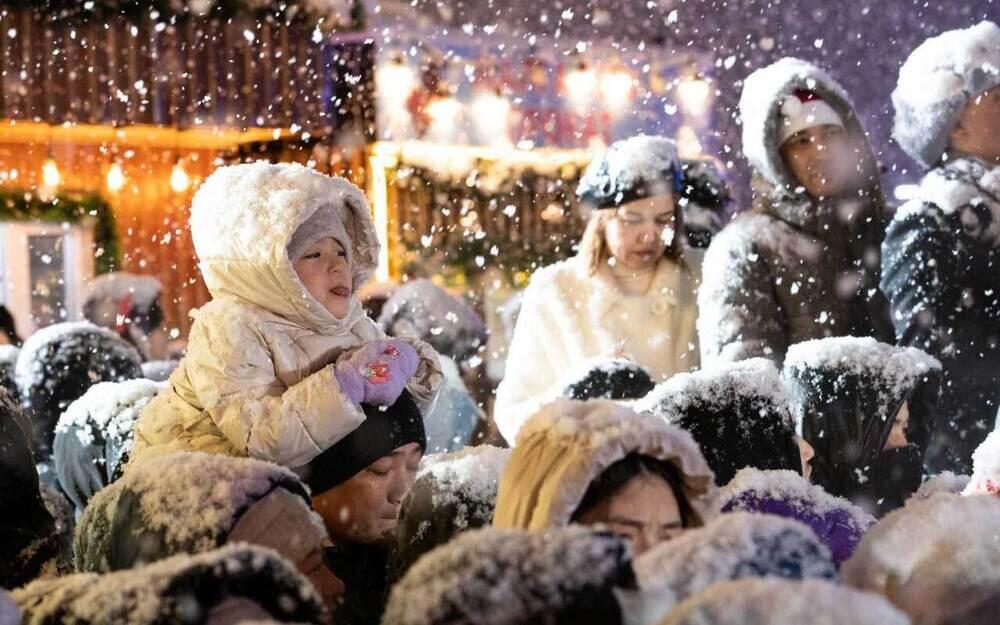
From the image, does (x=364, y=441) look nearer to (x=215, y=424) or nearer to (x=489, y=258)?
(x=215, y=424)

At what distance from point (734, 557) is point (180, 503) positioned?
93cm

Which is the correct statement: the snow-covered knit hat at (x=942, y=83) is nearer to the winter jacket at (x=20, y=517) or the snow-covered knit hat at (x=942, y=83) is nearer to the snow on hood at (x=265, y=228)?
the snow on hood at (x=265, y=228)

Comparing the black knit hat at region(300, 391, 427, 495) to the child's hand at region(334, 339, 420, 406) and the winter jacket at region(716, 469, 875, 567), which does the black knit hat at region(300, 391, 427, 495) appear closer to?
the child's hand at region(334, 339, 420, 406)

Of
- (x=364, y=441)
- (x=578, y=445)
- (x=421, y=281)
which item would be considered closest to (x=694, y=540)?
(x=578, y=445)

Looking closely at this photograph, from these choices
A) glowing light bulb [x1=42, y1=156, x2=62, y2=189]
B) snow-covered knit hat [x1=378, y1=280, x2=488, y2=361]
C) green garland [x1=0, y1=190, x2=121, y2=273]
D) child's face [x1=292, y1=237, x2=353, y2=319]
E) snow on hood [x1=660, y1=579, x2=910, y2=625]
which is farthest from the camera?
glowing light bulb [x1=42, y1=156, x2=62, y2=189]

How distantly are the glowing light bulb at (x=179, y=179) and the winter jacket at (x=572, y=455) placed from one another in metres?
10.8

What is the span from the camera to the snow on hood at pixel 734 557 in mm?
1437

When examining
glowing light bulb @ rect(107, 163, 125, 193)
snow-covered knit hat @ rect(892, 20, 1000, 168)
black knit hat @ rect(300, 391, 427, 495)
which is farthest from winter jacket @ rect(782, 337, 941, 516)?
glowing light bulb @ rect(107, 163, 125, 193)

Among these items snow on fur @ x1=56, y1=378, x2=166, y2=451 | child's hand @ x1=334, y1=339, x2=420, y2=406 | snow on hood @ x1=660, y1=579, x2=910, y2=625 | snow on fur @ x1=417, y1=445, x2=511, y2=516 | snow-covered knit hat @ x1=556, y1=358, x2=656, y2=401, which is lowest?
snow on fur @ x1=56, y1=378, x2=166, y2=451

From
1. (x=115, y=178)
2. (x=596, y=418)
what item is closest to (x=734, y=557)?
(x=596, y=418)

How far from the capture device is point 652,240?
4621 millimetres

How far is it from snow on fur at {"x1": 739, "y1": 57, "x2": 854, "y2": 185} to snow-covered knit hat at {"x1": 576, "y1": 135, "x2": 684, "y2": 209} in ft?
0.90

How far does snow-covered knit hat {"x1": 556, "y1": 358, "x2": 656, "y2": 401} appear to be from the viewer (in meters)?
3.84

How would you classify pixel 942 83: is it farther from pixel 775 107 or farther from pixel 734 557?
pixel 734 557
